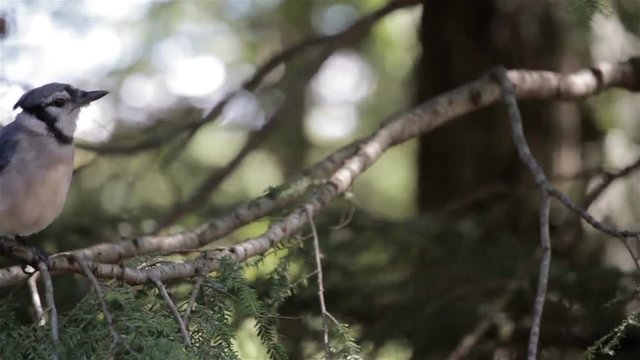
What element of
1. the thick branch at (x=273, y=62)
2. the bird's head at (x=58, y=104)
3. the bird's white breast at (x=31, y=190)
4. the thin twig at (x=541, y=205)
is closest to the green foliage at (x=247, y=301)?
the thin twig at (x=541, y=205)

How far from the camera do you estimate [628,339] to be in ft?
10.6

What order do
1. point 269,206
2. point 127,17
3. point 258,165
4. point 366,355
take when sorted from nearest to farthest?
1. point 269,206
2. point 366,355
3. point 127,17
4. point 258,165

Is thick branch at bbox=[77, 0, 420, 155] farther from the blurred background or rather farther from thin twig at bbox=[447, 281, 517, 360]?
thin twig at bbox=[447, 281, 517, 360]

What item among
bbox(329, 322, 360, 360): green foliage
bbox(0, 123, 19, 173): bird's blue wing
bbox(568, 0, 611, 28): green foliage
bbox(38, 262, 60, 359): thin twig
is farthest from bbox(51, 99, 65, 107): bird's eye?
bbox(568, 0, 611, 28): green foliage

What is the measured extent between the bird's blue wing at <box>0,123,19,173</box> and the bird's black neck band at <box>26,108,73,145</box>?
78 millimetres

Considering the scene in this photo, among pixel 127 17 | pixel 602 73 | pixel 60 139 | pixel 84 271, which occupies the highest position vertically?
pixel 127 17

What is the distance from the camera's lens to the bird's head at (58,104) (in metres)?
3.21

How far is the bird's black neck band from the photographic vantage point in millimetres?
3151

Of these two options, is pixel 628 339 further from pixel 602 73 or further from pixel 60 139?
pixel 60 139

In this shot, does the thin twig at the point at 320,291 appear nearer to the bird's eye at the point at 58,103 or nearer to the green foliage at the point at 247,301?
the green foliage at the point at 247,301

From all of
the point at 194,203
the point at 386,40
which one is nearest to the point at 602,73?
the point at 194,203

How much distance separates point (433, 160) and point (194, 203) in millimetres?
1201

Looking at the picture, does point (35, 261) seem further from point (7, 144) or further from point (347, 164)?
point (347, 164)

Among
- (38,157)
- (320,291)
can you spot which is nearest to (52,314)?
(320,291)
